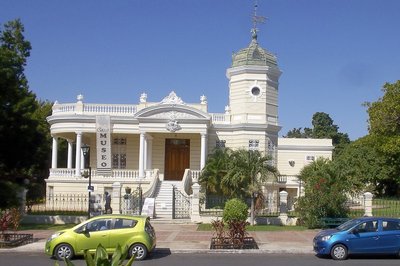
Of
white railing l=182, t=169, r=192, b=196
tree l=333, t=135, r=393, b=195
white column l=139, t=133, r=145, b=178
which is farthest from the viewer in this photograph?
tree l=333, t=135, r=393, b=195

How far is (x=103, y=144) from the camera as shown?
35562mm

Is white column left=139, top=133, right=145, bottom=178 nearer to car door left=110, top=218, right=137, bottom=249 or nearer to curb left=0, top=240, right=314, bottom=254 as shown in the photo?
curb left=0, top=240, right=314, bottom=254

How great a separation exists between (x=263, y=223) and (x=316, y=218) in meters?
2.93

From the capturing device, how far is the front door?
37.9 metres

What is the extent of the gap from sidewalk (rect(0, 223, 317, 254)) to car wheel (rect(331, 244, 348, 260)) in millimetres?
1632

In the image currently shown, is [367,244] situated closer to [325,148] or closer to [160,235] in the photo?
[160,235]

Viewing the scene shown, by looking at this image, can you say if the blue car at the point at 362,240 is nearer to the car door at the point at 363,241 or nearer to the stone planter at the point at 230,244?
the car door at the point at 363,241

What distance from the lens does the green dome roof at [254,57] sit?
38.3 m

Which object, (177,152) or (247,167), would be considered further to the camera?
(177,152)

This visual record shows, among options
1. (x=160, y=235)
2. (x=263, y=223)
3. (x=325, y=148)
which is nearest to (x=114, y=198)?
(x=160, y=235)

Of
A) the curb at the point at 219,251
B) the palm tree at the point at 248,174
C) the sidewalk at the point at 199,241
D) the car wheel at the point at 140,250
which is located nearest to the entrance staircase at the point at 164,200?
the sidewalk at the point at 199,241

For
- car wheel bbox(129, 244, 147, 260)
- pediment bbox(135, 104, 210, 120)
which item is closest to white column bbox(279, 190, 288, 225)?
pediment bbox(135, 104, 210, 120)

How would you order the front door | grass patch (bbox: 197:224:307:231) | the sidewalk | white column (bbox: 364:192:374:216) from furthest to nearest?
the front door < white column (bbox: 364:192:374:216) < grass patch (bbox: 197:224:307:231) < the sidewalk

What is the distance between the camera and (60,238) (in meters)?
15.4
